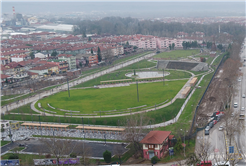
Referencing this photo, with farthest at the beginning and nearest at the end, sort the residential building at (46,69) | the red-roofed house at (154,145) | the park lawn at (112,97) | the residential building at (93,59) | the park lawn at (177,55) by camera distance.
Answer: the park lawn at (177,55) < the residential building at (93,59) < the residential building at (46,69) < the park lawn at (112,97) < the red-roofed house at (154,145)

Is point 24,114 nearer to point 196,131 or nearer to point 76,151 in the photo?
point 76,151

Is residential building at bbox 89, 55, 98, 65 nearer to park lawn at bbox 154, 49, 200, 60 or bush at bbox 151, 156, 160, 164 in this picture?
park lawn at bbox 154, 49, 200, 60

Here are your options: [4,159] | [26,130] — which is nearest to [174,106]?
[26,130]

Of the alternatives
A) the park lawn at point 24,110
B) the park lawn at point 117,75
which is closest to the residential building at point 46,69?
the park lawn at point 117,75

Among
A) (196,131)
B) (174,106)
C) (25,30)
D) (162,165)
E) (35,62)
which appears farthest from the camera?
(25,30)

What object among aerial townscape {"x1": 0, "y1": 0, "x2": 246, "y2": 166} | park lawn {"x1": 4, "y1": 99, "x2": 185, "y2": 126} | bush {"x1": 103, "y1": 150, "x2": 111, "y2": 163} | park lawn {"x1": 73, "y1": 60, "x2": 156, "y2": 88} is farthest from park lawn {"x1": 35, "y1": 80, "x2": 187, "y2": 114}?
bush {"x1": 103, "y1": 150, "x2": 111, "y2": 163}

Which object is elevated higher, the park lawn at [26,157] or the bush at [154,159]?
the bush at [154,159]

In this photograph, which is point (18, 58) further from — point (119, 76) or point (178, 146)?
point (178, 146)

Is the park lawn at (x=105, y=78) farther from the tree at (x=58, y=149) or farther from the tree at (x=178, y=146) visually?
the tree at (x=178, y=146)
